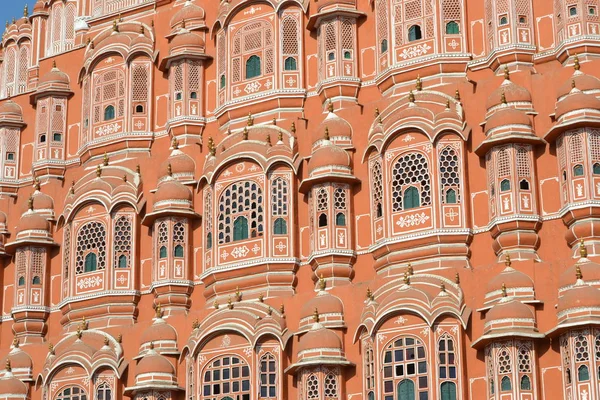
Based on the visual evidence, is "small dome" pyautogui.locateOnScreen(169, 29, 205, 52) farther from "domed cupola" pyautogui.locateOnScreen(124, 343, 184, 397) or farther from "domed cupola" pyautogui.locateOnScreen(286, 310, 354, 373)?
"domed cupola" pyautogui.locateOnScreen(286, 310, 354, 373)

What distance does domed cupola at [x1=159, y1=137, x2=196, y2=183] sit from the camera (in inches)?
1683

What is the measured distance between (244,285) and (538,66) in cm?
1012

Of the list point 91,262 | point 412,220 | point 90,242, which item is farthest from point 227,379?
point 90,242

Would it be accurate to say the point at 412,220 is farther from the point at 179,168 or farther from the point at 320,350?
the point at 179,168

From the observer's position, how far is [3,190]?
47406mm

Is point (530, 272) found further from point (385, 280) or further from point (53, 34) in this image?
point (53, 34)

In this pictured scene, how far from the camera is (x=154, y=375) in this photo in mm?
39281

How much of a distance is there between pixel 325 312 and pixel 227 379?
11.2 ft

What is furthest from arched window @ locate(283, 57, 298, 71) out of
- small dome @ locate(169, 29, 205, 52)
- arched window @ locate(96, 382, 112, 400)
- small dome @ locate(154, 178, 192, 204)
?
arched window @ locate(96, 382, 112, 400)

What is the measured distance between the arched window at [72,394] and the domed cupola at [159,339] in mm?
2271

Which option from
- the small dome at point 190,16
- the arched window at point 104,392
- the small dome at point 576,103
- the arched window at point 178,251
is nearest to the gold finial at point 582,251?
the small dome at point 576,103

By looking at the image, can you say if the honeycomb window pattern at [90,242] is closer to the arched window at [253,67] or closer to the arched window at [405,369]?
the arched window at [253,67]

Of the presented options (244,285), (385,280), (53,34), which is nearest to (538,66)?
(385,280)

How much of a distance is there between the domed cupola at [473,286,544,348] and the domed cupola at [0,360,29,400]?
14.3 m
